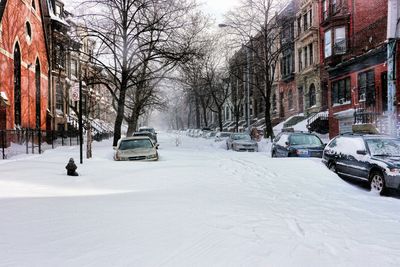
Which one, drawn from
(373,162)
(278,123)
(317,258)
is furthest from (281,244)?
(278,123)

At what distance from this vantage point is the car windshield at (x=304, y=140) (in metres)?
17.0

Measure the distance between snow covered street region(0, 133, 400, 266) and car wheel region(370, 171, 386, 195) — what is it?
0.74m

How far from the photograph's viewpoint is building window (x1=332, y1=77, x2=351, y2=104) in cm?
2848

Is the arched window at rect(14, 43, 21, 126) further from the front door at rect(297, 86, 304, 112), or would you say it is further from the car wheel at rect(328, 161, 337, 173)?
the front door at rect(297, 86, 304, 112)

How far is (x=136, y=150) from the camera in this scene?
52.0 ft

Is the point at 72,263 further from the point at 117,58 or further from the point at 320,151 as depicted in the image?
the point at 117,58

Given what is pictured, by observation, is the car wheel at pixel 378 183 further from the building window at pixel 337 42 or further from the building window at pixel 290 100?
the building window at pixel 290 100

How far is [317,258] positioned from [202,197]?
3722mm

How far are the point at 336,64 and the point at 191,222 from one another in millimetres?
28173

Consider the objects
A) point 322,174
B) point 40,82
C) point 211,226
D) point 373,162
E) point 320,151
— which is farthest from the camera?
point 40,82

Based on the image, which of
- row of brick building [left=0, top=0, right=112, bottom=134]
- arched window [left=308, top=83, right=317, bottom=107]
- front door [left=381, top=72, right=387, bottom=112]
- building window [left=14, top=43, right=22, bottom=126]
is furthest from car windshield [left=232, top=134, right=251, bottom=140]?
building window [left=14, top=43, right=22, bottom=126]

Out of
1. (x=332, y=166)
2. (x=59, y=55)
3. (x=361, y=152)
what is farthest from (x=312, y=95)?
(x=361, y=152)

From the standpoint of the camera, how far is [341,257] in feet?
14.5

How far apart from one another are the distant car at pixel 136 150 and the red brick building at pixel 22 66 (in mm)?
8882
